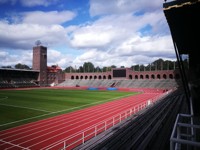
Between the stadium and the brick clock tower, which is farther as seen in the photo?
the brick clock tower

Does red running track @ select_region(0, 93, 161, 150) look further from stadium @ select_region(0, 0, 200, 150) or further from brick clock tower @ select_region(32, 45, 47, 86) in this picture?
brick clock tower @ select_region(32, 45, 47, 86)

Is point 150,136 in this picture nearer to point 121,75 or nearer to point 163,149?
point 163,149

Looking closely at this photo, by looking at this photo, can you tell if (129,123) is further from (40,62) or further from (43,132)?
(40,62)

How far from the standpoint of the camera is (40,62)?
272ft

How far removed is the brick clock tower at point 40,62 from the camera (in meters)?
82.4

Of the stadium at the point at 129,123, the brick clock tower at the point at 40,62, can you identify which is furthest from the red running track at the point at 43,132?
the brick clock tower at the point at 40,62

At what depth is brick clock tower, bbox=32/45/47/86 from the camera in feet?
270

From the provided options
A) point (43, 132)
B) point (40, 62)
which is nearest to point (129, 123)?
point (43, 132)

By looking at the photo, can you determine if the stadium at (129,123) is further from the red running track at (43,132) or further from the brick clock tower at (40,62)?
the brick clock tower at (40,62)

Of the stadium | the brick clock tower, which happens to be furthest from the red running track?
the brick clock tower

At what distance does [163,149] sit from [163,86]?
173 ft

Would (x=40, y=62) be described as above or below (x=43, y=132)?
above

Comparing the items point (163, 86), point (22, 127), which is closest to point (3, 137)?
point (22, 127)

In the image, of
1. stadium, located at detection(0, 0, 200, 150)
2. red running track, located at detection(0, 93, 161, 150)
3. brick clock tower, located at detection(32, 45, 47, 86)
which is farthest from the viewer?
brick clock tower, located at detection(32, 45, 47, 86)
